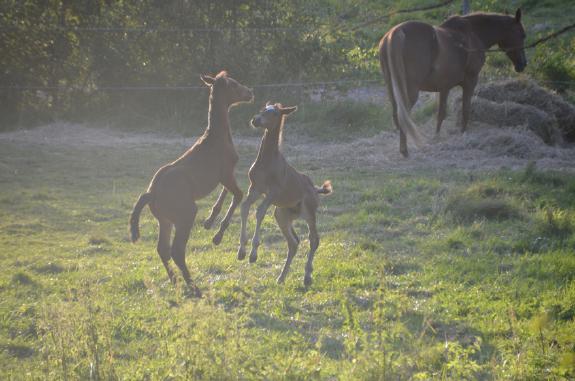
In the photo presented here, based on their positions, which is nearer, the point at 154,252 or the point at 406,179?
the point at 154,252

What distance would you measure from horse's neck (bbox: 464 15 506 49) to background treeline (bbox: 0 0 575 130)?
3.98 m

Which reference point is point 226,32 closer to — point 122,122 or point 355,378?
point 122,122

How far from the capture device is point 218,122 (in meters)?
8.16

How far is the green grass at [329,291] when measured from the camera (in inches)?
194

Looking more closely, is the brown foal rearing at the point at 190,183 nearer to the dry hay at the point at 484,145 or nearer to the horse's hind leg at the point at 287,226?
the horse's hind leg at the point at 287,226

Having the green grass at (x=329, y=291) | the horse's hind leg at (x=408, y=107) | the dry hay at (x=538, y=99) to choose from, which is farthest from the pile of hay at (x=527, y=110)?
the green grass at (x=329, y=291)

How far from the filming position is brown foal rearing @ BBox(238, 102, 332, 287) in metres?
7.75

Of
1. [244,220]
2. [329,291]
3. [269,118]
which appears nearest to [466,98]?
[269,118]

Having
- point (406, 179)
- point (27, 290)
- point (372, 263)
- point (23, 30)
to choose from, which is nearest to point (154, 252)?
point (27, 290)

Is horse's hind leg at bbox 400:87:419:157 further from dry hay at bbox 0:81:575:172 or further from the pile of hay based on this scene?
the pile of hay

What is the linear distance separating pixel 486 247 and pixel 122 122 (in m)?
13.5

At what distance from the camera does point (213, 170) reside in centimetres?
784

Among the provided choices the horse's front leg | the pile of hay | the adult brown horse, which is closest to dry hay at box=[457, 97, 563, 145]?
the pile of hay

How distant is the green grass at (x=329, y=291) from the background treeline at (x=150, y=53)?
6953mm
